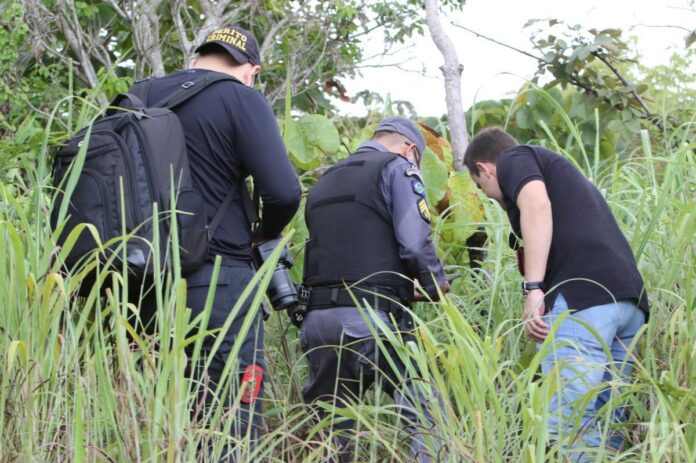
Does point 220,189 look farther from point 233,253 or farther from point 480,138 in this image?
point 480,138

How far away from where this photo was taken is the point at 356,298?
12.6 feet

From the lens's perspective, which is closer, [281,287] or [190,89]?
[190,89]

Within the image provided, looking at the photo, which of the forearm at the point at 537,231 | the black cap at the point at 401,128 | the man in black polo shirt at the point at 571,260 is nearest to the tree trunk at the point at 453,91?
the black cap at the point at 401,128

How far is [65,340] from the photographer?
2748 mm

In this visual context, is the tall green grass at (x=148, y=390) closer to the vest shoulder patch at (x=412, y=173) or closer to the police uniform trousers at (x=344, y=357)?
the police uniform trousers at (x=344, y=357)

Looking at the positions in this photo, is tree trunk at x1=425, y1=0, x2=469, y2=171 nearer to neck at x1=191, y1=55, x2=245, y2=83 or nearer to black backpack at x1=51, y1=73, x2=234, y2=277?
neck at x1=191, y1=55, x2=245, y2=83

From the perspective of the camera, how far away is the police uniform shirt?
3.76 m

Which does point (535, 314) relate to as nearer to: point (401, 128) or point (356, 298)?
point (356, 298)

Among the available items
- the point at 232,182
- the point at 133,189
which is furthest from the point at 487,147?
the point at 133,189

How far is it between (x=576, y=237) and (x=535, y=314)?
0.29 m

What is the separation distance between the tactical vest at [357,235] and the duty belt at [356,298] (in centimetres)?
2

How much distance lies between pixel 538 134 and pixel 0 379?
4095 millimetres

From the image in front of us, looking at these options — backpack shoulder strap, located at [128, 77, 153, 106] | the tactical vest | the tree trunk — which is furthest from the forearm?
the tree trunk

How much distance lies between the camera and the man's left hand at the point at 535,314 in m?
3.53
